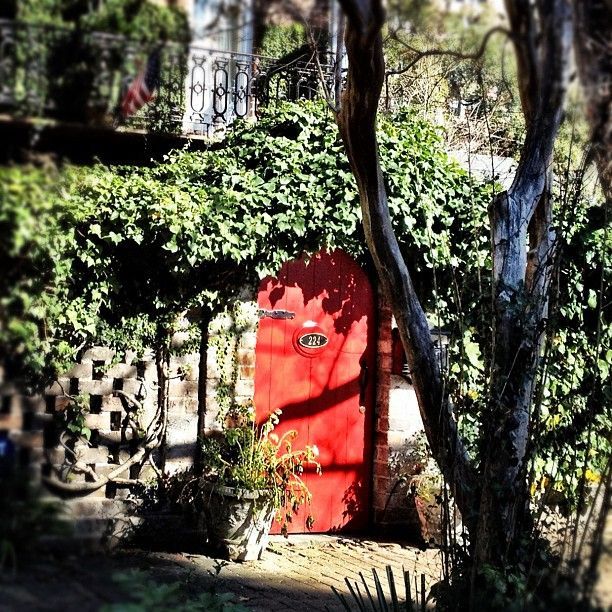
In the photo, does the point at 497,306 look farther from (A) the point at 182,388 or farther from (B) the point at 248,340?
(A) the point at 182,388

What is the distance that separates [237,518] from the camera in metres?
6.25

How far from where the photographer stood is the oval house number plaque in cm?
704

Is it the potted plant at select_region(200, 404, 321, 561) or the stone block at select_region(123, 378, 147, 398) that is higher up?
the stone block at select_region(123, 378, 147, 398)

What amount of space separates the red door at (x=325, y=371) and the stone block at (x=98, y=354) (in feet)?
3.83

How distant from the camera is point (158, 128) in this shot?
7156 mm

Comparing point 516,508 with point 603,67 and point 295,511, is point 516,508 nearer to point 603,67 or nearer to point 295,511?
point 603,67

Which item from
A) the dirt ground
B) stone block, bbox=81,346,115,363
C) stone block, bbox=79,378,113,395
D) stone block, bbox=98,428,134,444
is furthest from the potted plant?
stone block, bbox=81,346,115,363

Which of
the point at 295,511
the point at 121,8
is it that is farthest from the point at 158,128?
the point at 121,8

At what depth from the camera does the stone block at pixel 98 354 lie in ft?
20.3

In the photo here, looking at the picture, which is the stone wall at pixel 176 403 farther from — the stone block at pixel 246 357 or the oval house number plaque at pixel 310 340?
the oval house number plaque at pixel 310 340

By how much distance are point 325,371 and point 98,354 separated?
184 centimetres

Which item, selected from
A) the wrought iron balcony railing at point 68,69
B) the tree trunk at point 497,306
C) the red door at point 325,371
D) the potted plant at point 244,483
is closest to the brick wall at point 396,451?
the red door at point 325,371

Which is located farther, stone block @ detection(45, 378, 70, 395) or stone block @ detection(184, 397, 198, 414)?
stone block @ detection(184, 397, 198, 414)

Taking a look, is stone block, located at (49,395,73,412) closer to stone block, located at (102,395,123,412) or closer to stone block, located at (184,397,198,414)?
stone block, located at (102,395,123,412)
